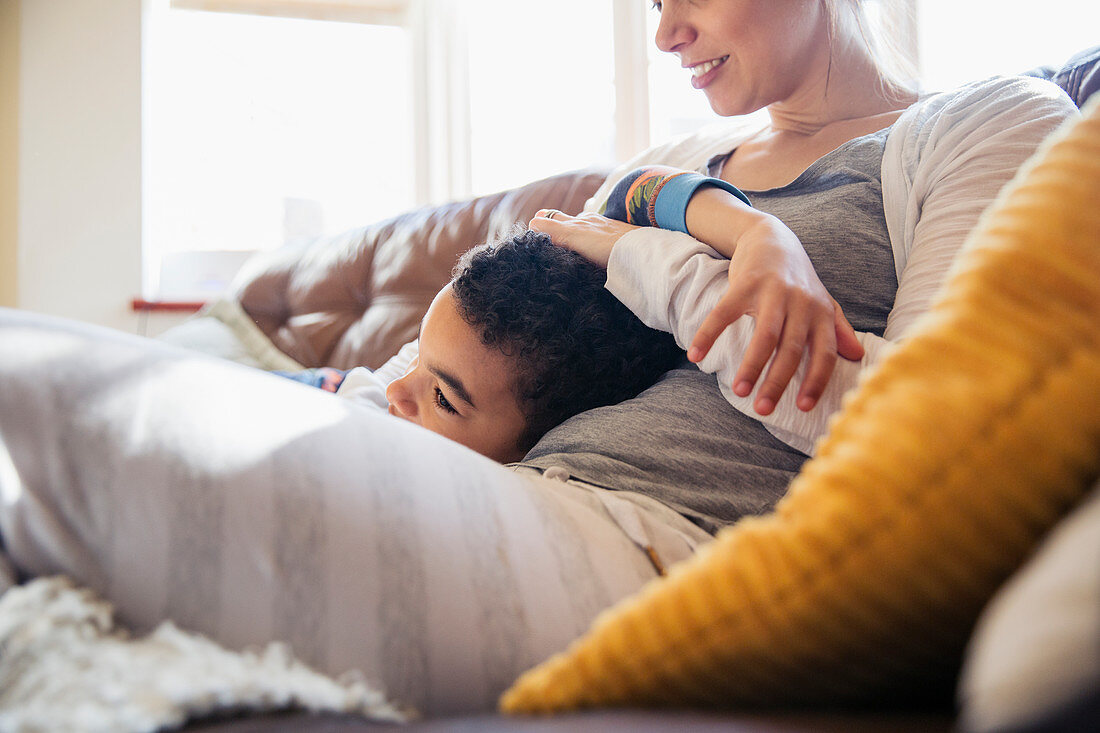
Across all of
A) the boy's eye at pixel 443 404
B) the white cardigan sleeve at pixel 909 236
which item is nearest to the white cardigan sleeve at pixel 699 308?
the white cardigan sleeve at pixel 909 236

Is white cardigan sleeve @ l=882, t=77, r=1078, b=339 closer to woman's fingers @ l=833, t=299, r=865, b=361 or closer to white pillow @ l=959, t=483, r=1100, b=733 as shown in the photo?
woman's fingers @ l=833, t=299, r=865, b=361

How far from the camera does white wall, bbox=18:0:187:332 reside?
114 inches

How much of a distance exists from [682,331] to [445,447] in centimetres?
29

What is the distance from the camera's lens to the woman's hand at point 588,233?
77 centimetres

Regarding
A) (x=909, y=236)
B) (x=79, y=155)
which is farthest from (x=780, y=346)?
(x=79, y=155)

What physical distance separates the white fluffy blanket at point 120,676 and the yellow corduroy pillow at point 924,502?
0.43ft

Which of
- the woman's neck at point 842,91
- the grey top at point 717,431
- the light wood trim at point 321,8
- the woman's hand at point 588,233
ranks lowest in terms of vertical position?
the grey top at point 717,431

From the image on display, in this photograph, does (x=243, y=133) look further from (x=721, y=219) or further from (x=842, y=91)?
(x=721, y=219)

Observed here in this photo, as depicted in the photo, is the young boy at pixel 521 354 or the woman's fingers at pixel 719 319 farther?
the young boy at pixel 521 354

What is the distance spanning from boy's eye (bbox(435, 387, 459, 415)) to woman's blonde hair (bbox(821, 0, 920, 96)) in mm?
752

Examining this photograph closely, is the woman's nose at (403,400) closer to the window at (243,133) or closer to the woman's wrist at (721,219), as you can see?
the woman's wrist at (721,219)

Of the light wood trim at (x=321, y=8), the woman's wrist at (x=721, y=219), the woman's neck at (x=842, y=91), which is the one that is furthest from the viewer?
the light wood trim at (x=321, y=8)

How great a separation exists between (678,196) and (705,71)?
428 millimetres

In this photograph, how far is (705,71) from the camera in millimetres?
1075
